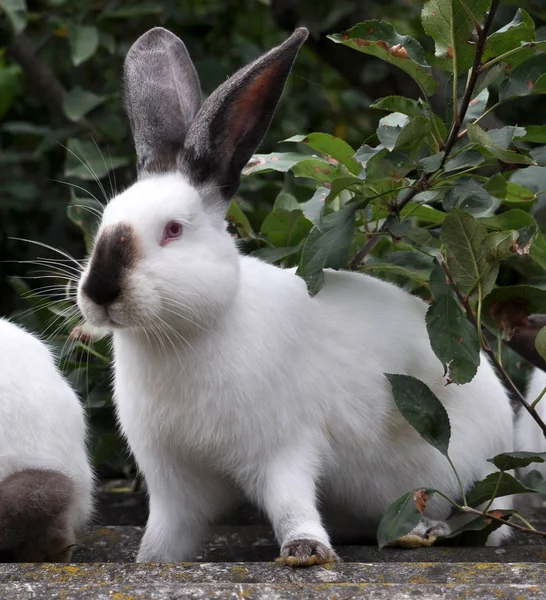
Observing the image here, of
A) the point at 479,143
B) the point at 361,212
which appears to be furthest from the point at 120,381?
the point at 479,143

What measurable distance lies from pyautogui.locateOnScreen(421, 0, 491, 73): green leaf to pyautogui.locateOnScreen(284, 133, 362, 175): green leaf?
0.43 metres

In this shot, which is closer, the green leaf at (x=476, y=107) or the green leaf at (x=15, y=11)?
the green leaf at (x=476, y=107)

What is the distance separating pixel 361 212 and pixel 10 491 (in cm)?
126

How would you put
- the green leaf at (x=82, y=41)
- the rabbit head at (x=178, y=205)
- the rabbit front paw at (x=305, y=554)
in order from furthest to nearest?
the green leaf at (x=82, y=41) < the rabbit head at (x=178, y=205) < the rabbit front paw at (x=305, y=554)

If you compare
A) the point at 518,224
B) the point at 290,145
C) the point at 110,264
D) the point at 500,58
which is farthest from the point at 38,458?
the point at 290,145

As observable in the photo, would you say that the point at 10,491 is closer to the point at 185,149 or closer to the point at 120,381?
the point at 120,381

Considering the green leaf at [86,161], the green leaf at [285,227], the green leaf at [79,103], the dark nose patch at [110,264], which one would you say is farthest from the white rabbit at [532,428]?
the green leaf at [79,103]

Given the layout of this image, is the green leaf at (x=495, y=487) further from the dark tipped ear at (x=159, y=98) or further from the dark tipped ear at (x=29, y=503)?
the dark tipped ear at (x=159, y=98)

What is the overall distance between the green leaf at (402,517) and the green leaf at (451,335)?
0.33m

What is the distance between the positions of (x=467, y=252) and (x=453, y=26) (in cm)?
59

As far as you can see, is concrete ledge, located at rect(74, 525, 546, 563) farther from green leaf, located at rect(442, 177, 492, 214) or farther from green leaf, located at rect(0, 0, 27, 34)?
green leaf, located at rect(0, 0, 27, 34)

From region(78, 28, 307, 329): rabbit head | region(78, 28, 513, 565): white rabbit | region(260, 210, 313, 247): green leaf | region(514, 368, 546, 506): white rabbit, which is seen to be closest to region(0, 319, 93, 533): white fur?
region(78, 28, 513, 565): white rabbit

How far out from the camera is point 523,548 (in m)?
3.04

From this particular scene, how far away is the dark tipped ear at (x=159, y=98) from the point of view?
2.90 m
